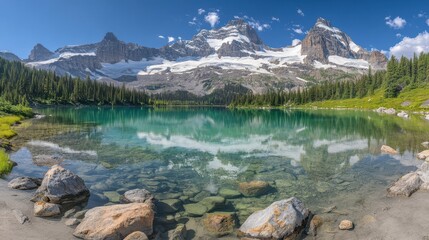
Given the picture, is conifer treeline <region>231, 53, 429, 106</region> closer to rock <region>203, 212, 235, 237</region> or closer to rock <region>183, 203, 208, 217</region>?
rock <region>183, 203, 208, 217</region>

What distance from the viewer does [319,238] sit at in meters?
14.0

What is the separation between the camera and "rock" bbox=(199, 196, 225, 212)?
1789cm

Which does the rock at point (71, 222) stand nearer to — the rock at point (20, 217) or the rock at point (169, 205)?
the rock at point (20, 217)

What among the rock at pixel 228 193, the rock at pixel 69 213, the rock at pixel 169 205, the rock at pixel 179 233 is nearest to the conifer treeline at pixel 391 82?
the rock at pixel 228 193

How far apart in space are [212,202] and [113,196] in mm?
6363

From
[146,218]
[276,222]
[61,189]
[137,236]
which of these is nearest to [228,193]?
[276,222]

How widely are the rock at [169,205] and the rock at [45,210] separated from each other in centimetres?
532

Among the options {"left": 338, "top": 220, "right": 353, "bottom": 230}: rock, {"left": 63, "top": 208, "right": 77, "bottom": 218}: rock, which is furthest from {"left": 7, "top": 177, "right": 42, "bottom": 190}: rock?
{"left": 338, "top": 220, "right": 353, "bottom": 230}: rock

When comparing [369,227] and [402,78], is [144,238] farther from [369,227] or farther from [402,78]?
[402,78]

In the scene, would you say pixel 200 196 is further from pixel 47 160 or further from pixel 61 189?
pixel 47 160

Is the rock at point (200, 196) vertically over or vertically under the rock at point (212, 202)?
under

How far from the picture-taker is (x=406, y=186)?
63.1ft

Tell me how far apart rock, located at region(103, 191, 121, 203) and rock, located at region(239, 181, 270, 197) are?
27.0 feet

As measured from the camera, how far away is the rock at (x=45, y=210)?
14.9 meters
